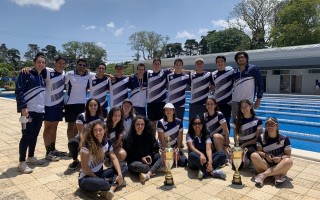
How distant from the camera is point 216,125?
5.25 meters

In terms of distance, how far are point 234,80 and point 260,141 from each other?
153 centimetres

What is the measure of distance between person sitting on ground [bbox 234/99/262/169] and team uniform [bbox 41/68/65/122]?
3491 millimetres

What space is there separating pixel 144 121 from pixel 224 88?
6.47ft

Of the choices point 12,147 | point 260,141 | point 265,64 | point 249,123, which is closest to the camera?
point 260,141

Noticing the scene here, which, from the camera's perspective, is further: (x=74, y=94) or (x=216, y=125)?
(x=74, y=94)

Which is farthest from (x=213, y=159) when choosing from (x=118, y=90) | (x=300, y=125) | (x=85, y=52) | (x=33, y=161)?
A: (x=85, y=52)

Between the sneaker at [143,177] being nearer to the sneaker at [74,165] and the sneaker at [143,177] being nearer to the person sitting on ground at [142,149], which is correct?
the person sitting on ground at [142,149]

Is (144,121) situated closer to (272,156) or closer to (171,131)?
(171,131)

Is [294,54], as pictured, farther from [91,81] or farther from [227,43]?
[227,43]

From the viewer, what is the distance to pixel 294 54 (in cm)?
2108

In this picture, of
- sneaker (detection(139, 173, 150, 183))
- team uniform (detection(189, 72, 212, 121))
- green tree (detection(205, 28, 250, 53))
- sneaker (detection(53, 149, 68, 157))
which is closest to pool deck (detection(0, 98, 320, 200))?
sneaker (detection(139, 173, 150, 183))

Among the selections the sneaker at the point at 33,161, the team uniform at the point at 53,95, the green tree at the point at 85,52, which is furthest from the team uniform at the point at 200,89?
the green tree at the point at 85,52

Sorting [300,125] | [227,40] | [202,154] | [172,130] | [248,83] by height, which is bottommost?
[300,125]

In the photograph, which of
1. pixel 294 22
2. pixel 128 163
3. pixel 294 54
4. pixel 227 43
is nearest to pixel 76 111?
pixel 128 163
